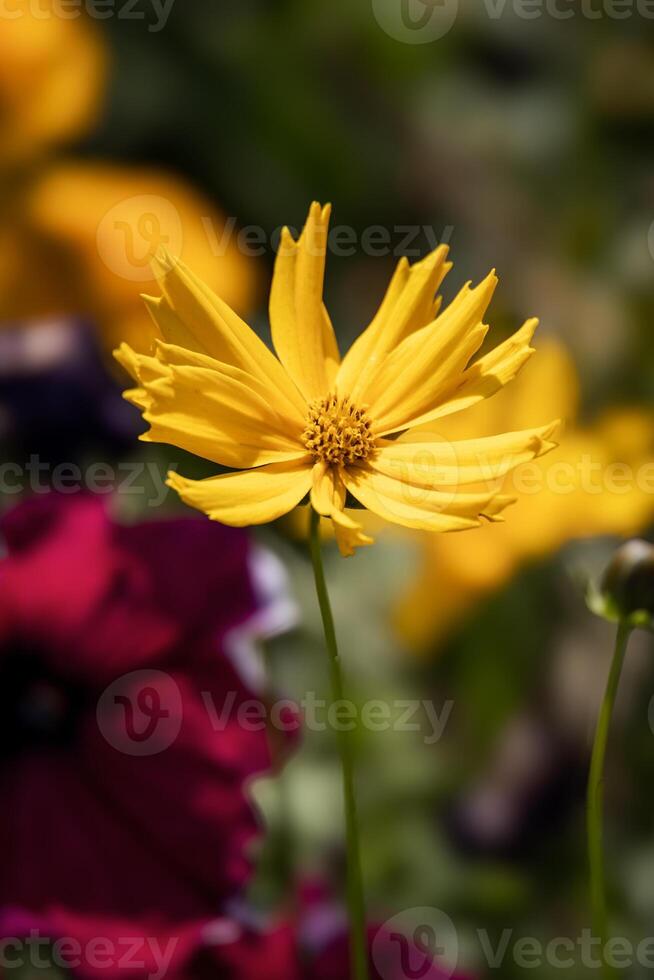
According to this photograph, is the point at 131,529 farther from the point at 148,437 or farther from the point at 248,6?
the point at 248,6

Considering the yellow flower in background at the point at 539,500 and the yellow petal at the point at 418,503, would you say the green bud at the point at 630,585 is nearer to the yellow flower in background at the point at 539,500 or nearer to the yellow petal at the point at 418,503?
the yellow petal at the point at 418,503

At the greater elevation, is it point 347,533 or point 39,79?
point 39,79

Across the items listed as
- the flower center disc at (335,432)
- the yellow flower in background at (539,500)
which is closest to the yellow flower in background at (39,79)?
the yellow flower in background at (539,500)

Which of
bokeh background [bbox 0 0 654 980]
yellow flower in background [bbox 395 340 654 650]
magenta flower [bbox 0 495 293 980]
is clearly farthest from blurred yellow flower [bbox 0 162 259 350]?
magenta flower [bbox 0 495 293 980]

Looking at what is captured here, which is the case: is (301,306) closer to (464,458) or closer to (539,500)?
(464,458)

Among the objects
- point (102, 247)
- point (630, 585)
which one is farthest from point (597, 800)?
point (102, 247)

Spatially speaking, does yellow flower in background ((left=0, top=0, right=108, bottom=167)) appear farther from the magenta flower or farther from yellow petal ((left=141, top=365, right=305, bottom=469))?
yellow petal ((left=141, top=365, right=305, bottom=469))
